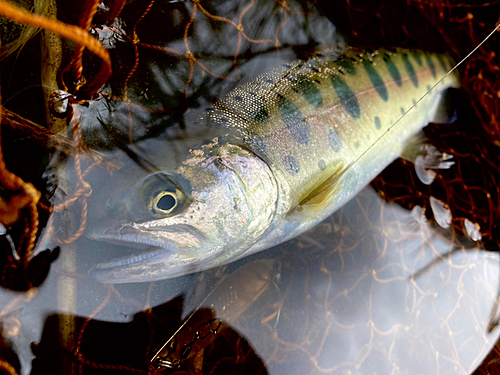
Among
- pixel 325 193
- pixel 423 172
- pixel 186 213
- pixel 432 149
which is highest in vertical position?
pixel 186 213

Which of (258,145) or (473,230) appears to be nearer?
(258,145)

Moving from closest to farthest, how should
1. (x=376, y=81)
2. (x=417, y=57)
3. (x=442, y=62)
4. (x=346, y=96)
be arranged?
(x=346, y=96)
(x=376, y=81)
(x=417, y=57)
(x=442, y=62)

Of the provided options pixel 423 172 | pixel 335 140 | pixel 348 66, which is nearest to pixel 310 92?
pixel 335 140

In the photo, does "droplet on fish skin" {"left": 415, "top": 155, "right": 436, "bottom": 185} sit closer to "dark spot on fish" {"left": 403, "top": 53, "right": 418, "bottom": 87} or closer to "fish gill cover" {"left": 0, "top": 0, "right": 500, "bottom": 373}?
"fish gill cover" {"left": 0, "top": 0, "right": 500, "bottom": 373}

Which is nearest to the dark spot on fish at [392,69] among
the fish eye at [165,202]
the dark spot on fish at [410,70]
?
the dark spot on fish at [410,70]

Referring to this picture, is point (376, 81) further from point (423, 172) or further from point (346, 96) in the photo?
point (423, 172)

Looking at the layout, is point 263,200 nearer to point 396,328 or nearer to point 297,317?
point 297,317
